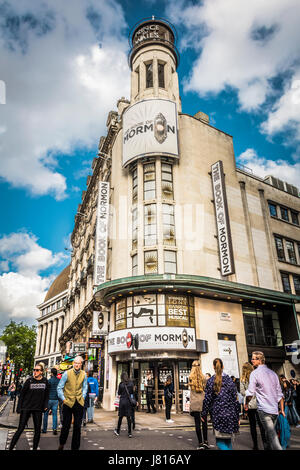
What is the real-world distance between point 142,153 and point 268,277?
14.7m

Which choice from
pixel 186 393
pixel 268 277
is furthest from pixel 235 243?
pixel 186 393

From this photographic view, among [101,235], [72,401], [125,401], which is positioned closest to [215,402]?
[72,401]

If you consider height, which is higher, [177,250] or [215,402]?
[177,250]

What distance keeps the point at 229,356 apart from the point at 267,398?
643 inches

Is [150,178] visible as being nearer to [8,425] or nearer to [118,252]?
[118,252]

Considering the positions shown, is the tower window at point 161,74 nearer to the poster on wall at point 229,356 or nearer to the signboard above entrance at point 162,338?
the signboard above entrance at point 162,338

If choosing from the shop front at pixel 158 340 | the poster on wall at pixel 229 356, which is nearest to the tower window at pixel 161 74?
the shop front at pixel 158 340

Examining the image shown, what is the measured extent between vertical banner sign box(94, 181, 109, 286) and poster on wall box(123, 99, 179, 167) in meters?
3.33

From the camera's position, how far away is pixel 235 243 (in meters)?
26.0

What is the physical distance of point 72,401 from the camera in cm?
672

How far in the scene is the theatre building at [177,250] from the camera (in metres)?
20.0

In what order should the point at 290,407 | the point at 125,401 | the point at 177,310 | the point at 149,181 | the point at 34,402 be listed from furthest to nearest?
1. the point at 149,181
2. the point at 177,310
3. the point at 290,407
4. the point at 125,401
5. the point at 34,402

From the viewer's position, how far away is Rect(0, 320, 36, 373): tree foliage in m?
87.3

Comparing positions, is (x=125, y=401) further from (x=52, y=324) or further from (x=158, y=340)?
(x=52, y=324)
